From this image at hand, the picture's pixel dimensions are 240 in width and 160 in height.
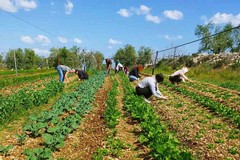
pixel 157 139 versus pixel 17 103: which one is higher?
pixel 17 103

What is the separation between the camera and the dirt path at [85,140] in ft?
19.6

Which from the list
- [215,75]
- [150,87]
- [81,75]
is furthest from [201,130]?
[215,75]

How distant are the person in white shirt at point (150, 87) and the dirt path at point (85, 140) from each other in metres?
2.36

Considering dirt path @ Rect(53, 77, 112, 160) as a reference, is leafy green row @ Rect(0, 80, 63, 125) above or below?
above

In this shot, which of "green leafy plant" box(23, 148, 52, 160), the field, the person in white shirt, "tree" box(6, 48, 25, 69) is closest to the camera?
"green leafy plant" box(23, 148, 52, 160)

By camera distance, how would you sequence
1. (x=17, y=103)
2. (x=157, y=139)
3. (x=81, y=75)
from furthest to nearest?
(x=81, y=75)
(x=17, y=103)
(x=157, y=139)

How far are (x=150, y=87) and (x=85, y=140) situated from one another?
4.56 meters

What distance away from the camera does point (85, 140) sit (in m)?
6.99

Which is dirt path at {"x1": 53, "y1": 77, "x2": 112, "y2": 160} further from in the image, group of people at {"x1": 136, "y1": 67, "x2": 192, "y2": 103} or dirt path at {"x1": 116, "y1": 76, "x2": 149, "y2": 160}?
group of people at {"x1": 136, "y1": 67, "x2": 192, "y2": 103}

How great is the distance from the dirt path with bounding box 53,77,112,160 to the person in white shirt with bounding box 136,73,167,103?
2.36 metres

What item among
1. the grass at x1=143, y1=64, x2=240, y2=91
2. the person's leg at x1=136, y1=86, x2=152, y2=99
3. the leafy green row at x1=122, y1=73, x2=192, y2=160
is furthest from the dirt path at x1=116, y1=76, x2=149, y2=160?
the grass at x1=143, y1=64, x2=240, y2=91

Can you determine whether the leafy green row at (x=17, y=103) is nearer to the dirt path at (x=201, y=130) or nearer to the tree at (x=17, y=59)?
the dirt path at (x=201, y=130)

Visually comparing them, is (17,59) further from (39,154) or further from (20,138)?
(39,154)

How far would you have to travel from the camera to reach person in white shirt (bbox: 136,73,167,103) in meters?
10.6
